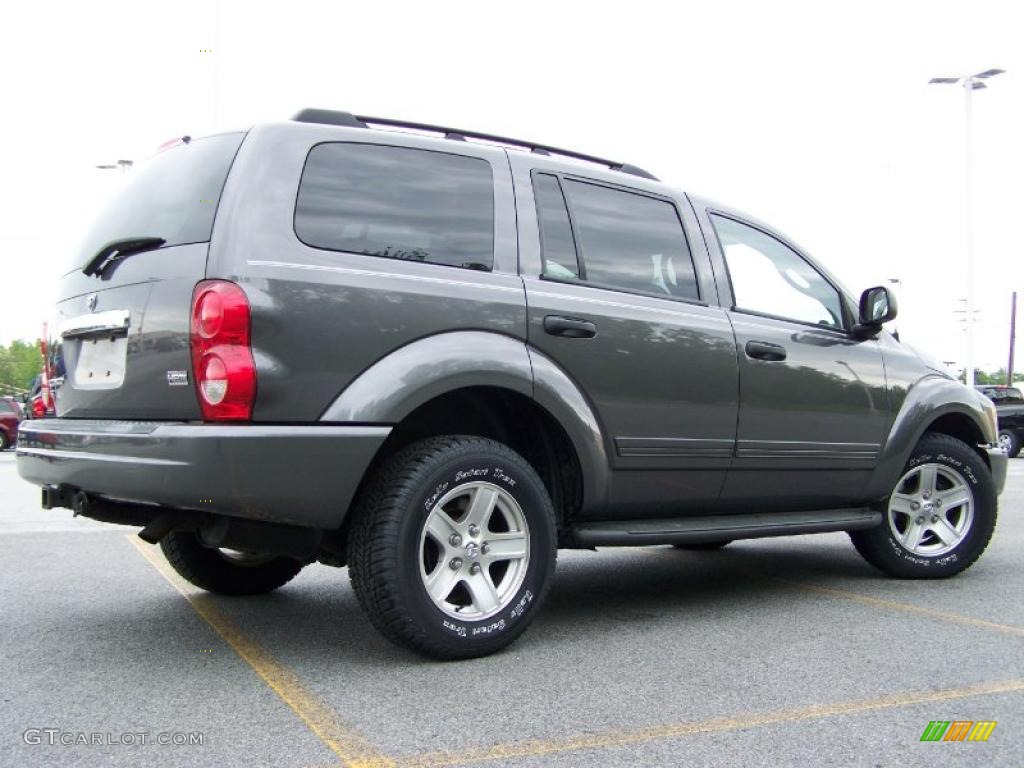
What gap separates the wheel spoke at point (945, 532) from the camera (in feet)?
18.5

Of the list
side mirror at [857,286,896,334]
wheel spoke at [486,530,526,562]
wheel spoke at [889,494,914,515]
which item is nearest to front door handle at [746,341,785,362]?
side mirror at [857,286,896,334]

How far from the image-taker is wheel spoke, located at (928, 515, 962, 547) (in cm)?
563

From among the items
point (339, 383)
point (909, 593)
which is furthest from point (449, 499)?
point (909, 593)

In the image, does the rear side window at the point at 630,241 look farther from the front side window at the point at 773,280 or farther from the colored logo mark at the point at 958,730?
the colored logo mark at the point at 958,730

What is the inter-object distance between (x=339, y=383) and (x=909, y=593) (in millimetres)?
3309

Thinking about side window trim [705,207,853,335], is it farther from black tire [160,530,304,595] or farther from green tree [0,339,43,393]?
green tree [0,339,43,393]

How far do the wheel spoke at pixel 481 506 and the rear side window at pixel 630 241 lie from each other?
106 centimetres

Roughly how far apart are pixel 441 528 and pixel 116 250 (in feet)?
5.32

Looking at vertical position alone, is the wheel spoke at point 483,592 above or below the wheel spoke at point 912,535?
above

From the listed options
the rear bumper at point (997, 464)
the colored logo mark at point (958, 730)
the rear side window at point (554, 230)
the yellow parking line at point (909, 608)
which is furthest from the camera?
the rear bumper at point (997, 464)

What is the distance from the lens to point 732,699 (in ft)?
10.9

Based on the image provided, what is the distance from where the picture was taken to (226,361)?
3320 mm

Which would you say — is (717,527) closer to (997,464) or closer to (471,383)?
(471,383)

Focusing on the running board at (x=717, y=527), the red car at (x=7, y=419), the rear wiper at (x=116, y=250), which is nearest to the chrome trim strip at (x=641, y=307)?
the running board at (x=717, y=527)
